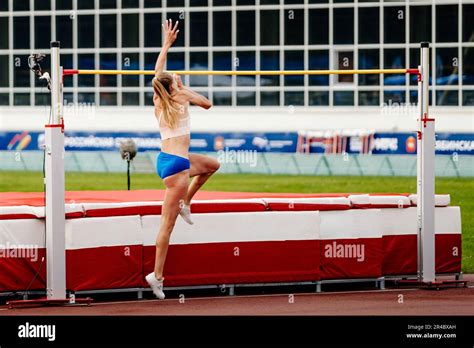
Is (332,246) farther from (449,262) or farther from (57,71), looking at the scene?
(57,71)

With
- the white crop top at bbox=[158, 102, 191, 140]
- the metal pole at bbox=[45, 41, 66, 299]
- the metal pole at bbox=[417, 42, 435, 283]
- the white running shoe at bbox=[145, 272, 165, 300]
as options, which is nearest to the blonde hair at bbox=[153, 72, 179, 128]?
the white crop top at bbox=[158, 102, 191, 140]

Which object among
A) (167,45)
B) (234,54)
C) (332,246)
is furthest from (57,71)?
(234,54)

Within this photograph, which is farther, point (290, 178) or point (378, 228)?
point (290, 178)

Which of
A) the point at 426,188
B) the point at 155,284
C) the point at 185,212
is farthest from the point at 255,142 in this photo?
the point at 155,284

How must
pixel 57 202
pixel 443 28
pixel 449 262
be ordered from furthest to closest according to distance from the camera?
pixel 443 28 < pixel 449 262 < pixel 57 202

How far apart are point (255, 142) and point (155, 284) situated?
23957 millimetres

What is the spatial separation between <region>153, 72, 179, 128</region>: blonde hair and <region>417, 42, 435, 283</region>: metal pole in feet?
9.60

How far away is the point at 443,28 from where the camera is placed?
37.6 metres

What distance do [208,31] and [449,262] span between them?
24.3 m

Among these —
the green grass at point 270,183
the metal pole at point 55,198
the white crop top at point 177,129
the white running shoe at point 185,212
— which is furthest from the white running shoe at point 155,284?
the green grass at point 270,183

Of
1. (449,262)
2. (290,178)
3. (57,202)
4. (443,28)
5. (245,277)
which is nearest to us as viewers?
(57,202)

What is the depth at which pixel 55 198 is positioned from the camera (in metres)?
13.3

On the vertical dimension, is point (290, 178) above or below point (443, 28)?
below
